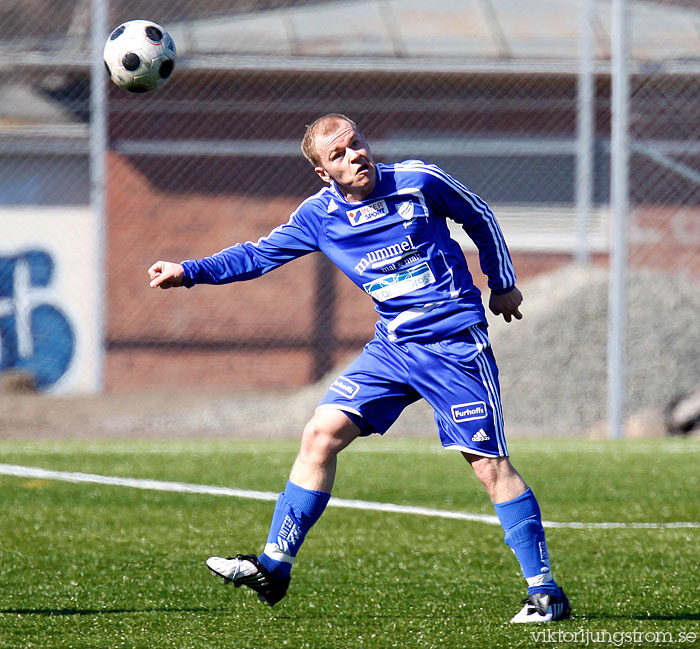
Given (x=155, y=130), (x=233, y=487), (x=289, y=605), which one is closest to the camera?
(x=289, y=605)

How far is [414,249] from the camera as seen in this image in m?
3.72

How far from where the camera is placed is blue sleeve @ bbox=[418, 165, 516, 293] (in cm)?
373

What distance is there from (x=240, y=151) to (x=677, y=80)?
487 centimetres

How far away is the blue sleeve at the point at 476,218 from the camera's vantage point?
373 cm

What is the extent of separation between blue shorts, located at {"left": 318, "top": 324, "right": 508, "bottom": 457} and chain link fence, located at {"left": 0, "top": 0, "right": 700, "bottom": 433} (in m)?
8.00

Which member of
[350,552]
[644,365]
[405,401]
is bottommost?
[350,552]

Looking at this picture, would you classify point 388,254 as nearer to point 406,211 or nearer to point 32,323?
point 406,211

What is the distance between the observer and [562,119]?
496 inches

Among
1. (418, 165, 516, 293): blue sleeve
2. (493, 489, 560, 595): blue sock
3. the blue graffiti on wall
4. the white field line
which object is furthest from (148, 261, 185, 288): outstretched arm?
the blue graffiti on wall

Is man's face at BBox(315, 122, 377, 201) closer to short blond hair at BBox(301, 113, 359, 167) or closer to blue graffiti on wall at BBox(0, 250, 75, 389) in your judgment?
short blond hair at BBox(301, 113, 359, 167)

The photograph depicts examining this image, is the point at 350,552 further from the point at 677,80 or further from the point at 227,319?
the point at 677,80

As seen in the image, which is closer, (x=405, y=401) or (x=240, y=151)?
(x=405, y=401)

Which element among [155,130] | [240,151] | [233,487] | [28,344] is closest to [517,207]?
[240,151]

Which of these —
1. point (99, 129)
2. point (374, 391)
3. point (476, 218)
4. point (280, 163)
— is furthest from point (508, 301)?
point (280, 163)
